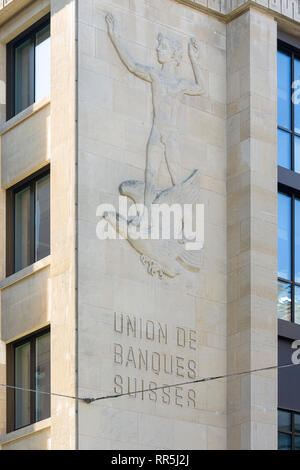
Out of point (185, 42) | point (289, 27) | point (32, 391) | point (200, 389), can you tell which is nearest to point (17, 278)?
point (32, 391)

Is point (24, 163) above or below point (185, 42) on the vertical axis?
below

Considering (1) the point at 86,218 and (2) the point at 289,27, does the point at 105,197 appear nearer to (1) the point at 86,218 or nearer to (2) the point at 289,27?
(1) the point at 86,218

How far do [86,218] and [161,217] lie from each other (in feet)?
7.60

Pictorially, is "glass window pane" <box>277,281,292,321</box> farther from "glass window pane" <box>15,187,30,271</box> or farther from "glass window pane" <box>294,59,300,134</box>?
"glass window pane" <box>15,187,30,271</box>

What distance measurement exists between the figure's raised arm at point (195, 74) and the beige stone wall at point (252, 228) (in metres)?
1.03

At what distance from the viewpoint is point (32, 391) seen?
31.0 meters

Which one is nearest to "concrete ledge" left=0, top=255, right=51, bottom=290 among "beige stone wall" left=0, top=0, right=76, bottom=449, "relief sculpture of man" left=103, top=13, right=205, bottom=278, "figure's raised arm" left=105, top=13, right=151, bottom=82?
"beige stone wall" left=0, top=0, right=76, bottom=449

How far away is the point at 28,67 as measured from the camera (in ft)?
112

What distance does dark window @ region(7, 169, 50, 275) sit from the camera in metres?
32.0

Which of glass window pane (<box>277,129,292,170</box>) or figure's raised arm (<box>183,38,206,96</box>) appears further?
glass window pane (<box>277,129,292,170</box>)

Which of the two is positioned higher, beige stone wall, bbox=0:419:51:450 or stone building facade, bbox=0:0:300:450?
stone building facade, bbox=0:0:300:450

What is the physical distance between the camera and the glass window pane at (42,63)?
33.0 metres

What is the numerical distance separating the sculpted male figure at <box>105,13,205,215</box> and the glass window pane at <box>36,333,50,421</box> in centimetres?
423

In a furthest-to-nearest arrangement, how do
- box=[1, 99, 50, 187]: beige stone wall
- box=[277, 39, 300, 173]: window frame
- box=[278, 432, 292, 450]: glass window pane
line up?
box=[277, 39, 300, 173]: window frame < box=[1, 99, 50, 187]: beige stone wall < box=[278, 432, 292, 450]: glass window pane
